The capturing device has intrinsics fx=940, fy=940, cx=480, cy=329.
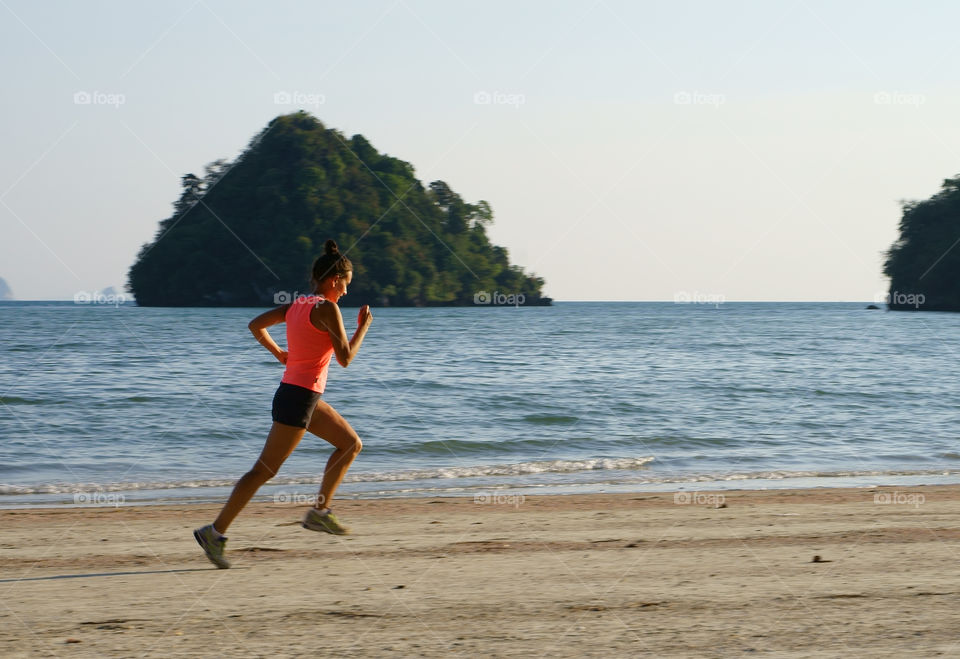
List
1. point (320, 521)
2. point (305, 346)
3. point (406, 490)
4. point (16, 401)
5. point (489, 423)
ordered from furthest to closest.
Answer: point (16, 401), point (489, 423), point (406, 490), point (320, 521), point (305, 346)

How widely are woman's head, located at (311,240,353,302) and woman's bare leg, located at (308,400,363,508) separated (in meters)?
0.69

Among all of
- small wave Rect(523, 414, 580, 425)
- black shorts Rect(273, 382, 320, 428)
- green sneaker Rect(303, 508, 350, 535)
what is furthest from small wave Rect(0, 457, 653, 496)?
black shorts Rect(273, 382, 320, 428)

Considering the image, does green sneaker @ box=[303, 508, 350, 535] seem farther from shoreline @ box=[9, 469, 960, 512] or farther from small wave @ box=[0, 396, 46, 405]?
small wave @ box=[0, 396, 46, 405]

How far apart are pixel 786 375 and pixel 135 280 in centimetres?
8776

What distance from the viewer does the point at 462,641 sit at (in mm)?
4074

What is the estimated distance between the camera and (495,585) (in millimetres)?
5129

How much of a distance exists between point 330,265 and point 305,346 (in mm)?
487

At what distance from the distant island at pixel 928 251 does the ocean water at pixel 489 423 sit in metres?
65.1

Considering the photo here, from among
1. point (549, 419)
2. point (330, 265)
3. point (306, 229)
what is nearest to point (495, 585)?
point (330, 265)

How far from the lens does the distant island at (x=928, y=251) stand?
9512cm

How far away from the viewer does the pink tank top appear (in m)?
5.26

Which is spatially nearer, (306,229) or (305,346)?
(305,346)

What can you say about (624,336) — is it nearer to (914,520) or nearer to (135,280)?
(914,520)

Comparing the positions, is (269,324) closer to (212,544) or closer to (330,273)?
(330,273)
